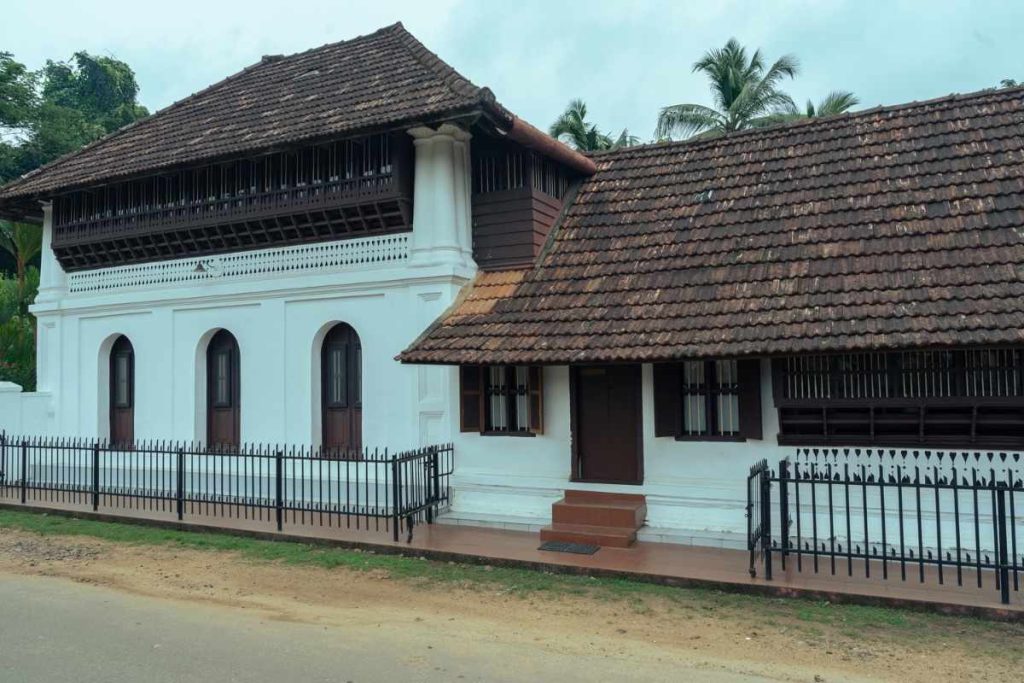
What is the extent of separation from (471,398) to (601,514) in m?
2.39

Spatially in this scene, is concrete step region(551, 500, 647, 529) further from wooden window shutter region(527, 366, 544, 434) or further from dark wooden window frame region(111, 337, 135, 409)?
dark wooden window frame region(111, 337, 135, 409)

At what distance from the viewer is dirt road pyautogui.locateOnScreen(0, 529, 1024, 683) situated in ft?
16.9

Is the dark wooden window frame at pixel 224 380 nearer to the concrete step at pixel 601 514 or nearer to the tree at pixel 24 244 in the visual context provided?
the concrete step at pixel 601 514

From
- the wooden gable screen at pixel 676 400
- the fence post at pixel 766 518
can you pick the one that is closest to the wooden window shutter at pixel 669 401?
the wooden gable screen at pixel 676 400

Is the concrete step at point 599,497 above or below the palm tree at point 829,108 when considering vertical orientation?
below

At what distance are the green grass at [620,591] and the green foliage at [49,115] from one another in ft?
86.0

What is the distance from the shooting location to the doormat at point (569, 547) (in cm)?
840

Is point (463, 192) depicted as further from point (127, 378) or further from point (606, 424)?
point (127, 378)

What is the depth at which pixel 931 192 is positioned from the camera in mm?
8953

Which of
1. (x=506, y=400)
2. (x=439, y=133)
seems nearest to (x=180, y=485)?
(x=506, y=400)

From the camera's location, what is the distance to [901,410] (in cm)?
805

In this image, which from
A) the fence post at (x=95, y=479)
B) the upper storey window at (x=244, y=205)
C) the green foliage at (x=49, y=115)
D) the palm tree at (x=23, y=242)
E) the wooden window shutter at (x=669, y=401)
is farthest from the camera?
the green foliage at (x=49, y=115)

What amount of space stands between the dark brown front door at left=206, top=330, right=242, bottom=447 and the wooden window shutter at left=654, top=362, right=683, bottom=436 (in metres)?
6.88

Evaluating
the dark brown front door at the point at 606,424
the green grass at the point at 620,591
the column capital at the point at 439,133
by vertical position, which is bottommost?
the green grass at the point at 620,591
